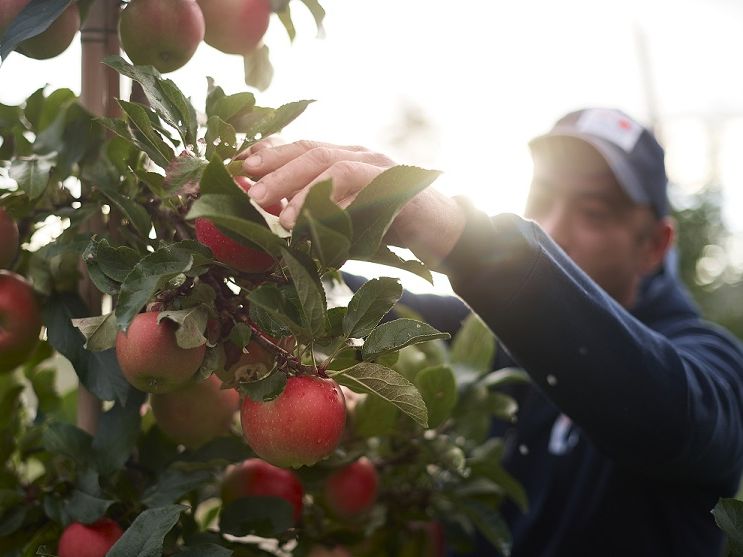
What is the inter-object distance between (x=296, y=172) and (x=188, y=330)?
0.14m

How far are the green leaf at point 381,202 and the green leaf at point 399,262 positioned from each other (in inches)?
1.3

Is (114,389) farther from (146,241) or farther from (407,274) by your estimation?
(407,274)

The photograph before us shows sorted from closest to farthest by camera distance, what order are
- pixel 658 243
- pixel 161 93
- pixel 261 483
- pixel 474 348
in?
pixel 161 93
pixel 261 483
pixel 474 348
pixel 658 243

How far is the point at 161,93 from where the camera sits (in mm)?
641

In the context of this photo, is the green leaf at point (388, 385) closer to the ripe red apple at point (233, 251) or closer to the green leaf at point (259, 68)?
the ripe red apple at point (233, 251)

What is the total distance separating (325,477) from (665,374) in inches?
16.8

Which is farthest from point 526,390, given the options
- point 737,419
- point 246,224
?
point 246,224

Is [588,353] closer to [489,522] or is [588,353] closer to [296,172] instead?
[489,522]

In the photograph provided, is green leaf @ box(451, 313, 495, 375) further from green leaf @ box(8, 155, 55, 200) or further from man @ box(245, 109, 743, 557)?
green leaf @ box(8, 155, 55, 200)

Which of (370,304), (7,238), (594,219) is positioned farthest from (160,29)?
(594,219)

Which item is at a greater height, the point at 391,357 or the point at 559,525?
the point at 391,357

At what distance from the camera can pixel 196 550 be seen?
2.18 ft

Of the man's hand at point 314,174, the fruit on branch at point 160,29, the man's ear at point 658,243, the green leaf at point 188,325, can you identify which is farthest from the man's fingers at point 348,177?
the man's ear at point 658,243

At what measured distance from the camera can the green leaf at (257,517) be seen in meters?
0.78
